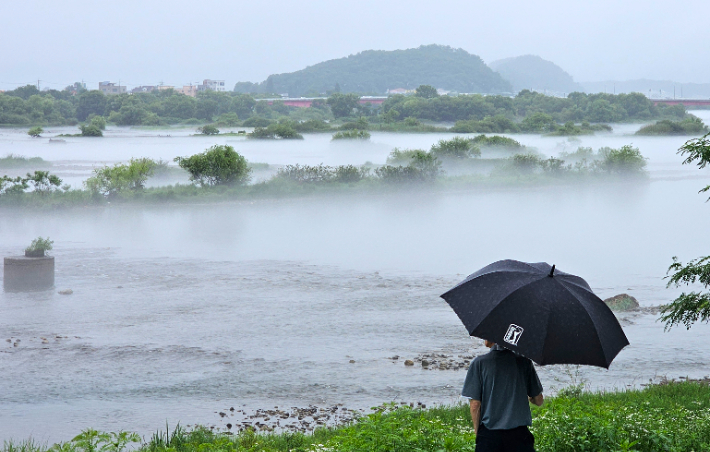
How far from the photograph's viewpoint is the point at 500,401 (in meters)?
4.27

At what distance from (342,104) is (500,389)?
244ft

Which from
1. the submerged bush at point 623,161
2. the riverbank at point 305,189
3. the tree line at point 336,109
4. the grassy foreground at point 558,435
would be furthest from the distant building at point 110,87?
the grassy foreground at point 558,435

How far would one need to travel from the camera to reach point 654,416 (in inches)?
266

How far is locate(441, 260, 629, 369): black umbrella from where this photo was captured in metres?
4.09

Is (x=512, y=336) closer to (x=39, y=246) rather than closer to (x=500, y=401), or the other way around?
(x=500, y=401)

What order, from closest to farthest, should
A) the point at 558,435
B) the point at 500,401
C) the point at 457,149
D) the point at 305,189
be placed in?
the point at 500,401, the point at 558,435, the point at 305,189, the point at 457,149

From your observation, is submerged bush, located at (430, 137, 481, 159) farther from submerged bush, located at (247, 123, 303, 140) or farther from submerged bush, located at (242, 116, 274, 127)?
submerged bush, located at (242, 116, 274, 127)

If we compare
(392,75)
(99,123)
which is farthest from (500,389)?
(392,75)

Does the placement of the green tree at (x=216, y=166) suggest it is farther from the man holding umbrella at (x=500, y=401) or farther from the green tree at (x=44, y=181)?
the man holding umbrella at (x=500, y=401)

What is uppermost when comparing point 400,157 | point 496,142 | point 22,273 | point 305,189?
point 496,142

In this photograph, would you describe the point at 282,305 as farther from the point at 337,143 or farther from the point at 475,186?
the point at 337,143

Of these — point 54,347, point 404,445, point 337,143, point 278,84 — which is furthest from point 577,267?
point 278,84

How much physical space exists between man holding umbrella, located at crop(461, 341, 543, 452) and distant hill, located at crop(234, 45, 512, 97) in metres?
90.1

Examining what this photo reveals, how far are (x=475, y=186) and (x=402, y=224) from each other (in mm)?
17706
